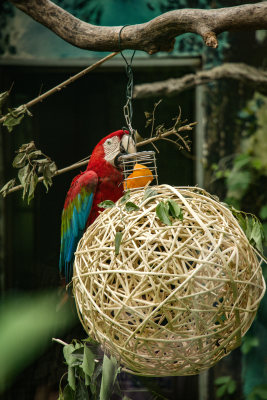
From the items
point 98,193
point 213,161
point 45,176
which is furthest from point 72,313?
point 213,161

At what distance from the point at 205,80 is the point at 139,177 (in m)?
1.04

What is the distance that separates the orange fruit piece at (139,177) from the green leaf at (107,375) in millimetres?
316

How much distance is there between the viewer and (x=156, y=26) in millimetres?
902

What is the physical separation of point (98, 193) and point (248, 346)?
1042 mm

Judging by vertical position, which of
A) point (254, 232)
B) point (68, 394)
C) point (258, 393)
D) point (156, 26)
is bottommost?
point (258, 393)

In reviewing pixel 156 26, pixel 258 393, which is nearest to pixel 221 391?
pixel 258 393

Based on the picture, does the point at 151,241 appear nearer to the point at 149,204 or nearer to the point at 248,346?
the point at 149,204

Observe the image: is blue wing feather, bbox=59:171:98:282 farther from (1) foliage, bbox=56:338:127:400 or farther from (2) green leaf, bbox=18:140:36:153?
(1) foliage, bbox=56:338:127:400

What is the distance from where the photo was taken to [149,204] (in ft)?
2.51

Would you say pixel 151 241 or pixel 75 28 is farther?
pixel 75 28

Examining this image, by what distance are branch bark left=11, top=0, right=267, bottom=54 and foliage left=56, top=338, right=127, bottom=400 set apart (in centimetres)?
59

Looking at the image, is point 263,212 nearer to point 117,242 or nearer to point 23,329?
point 23,329

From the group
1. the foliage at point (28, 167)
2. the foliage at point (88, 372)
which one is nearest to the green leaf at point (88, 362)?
the foliage at point (88, 372)

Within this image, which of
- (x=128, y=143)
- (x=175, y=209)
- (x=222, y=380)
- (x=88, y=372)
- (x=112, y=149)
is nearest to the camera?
(x=175, y=209)
